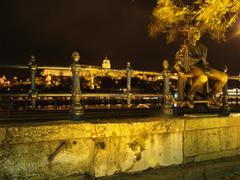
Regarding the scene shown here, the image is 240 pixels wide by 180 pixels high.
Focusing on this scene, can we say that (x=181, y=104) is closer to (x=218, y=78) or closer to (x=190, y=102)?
(x=190, y=102)

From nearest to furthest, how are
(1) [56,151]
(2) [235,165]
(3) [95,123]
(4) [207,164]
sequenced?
(1) [56,151], (3) [95,123], (4) [207,164], (2) [235,165]

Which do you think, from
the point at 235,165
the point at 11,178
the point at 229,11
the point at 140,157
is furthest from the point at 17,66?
the point at 229,11

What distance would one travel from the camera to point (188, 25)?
43.0 ft

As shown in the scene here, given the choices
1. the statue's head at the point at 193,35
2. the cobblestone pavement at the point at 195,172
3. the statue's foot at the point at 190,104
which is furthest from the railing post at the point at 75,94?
the statue's head at the point at 193,35

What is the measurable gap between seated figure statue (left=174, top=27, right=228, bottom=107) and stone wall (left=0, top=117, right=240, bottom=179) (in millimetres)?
2071

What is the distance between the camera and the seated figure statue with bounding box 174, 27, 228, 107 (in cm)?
1228

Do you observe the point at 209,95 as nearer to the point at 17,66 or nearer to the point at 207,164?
the point at 207,164

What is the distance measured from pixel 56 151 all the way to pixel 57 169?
31cm

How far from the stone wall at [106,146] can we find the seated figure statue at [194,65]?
2071mm

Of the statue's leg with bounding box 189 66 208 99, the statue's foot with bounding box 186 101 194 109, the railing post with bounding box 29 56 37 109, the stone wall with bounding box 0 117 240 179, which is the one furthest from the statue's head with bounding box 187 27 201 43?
the railing post with bounding box 29 56 37 109

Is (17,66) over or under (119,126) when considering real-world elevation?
over

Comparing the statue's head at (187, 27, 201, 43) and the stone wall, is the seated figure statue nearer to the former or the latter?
the statue's head at (187, 27, 201, 43)

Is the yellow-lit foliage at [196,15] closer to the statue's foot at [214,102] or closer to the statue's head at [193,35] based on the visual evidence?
the statue's head at [193,35]

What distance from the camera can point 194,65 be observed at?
12.4 metres
